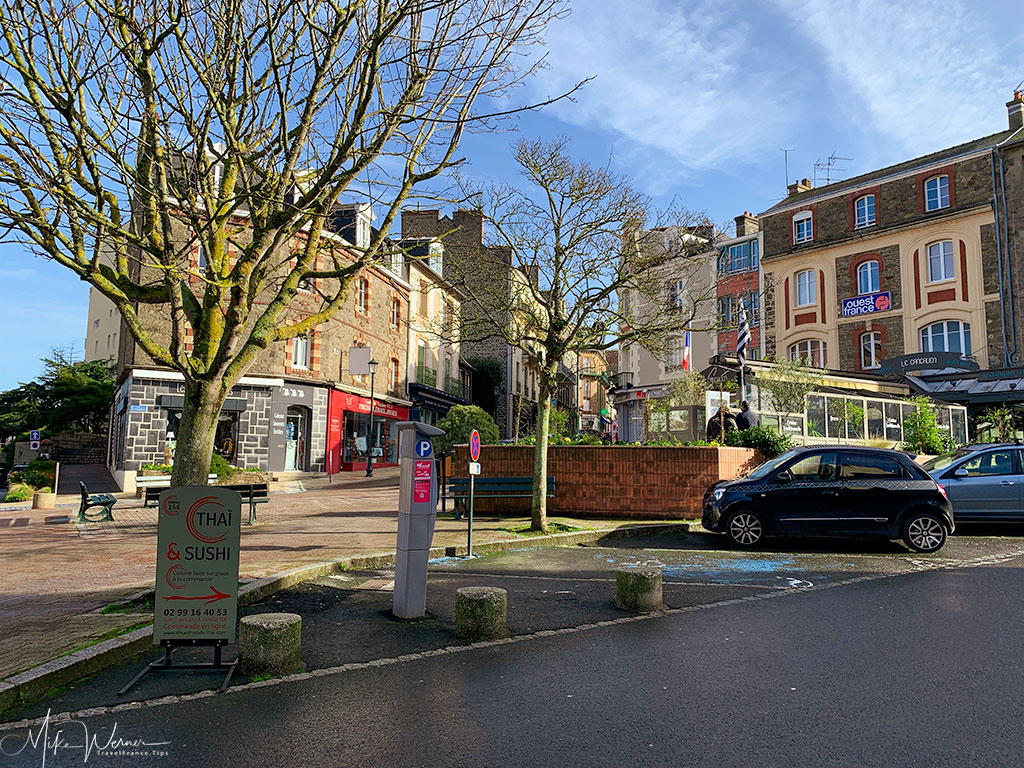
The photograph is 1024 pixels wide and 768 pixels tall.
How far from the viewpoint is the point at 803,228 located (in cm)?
3603

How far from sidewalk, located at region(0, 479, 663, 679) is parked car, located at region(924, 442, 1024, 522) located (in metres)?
6.06

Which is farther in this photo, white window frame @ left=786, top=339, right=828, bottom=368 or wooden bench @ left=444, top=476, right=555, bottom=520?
white window frame @ left=786, top=339, right=828, bottom=368

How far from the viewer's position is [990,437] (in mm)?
23562

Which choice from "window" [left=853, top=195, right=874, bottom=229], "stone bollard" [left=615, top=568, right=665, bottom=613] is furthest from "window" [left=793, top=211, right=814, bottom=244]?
"stone bollard" [left=615, top=568, right=665, bottom=613]

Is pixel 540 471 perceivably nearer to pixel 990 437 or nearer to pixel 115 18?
pixel 115 18

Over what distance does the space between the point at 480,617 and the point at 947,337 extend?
30.9 meters

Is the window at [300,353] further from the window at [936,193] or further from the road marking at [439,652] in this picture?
the window at [936,193]

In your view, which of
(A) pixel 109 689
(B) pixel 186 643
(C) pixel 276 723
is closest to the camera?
(C) pixel 276 723

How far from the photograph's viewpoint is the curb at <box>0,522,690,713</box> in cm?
455

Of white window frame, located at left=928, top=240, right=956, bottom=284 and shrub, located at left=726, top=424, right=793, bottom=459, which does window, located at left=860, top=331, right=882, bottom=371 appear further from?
shrub, located at left=726, top=424, right=793, bottom=459

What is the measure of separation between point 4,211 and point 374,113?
358 centimetres

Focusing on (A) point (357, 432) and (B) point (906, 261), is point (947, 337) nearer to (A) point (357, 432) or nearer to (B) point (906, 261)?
(B) point (906, 261)

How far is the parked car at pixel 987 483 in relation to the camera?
11.9 meters

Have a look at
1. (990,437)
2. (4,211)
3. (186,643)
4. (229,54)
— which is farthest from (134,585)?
(990,437)
